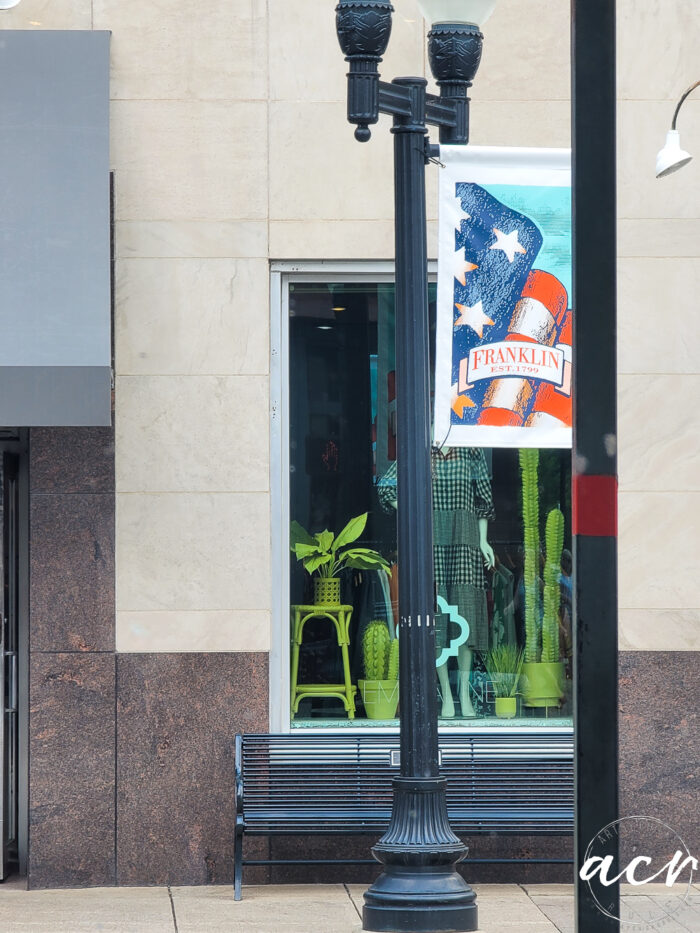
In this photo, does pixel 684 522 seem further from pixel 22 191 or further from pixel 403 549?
pixel 22 191

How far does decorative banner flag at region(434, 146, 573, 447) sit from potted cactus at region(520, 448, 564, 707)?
0.44 metres

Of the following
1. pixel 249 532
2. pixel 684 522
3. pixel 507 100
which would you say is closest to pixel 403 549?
pixel 249 532

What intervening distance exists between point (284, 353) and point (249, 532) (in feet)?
4.00

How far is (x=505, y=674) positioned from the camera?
8969 mm

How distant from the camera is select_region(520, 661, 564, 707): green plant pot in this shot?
29.4ft

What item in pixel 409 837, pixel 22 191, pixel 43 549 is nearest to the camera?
pixel 409 837

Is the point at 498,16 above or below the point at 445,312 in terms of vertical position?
above

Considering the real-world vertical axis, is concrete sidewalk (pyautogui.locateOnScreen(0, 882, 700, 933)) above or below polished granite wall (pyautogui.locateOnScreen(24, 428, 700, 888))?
below

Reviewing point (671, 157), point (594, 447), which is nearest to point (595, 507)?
point (594, 447)

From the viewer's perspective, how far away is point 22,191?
314 inches

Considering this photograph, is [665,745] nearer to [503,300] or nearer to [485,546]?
[485,546]

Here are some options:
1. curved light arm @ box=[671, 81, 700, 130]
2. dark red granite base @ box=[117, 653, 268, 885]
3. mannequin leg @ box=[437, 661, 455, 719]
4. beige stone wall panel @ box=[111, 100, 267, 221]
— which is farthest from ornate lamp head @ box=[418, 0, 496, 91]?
dark red granite base @ box=[117, 653, 268, 885]

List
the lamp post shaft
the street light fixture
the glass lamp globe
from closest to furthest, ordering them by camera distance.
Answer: the lamp post shaft < the glass lamp globe < the street light fixture

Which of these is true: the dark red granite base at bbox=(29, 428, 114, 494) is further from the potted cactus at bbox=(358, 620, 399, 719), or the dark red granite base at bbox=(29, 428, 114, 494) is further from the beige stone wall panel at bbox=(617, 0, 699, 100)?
the beige stone wall panel at bbox=(617, 0, 699, 100)
